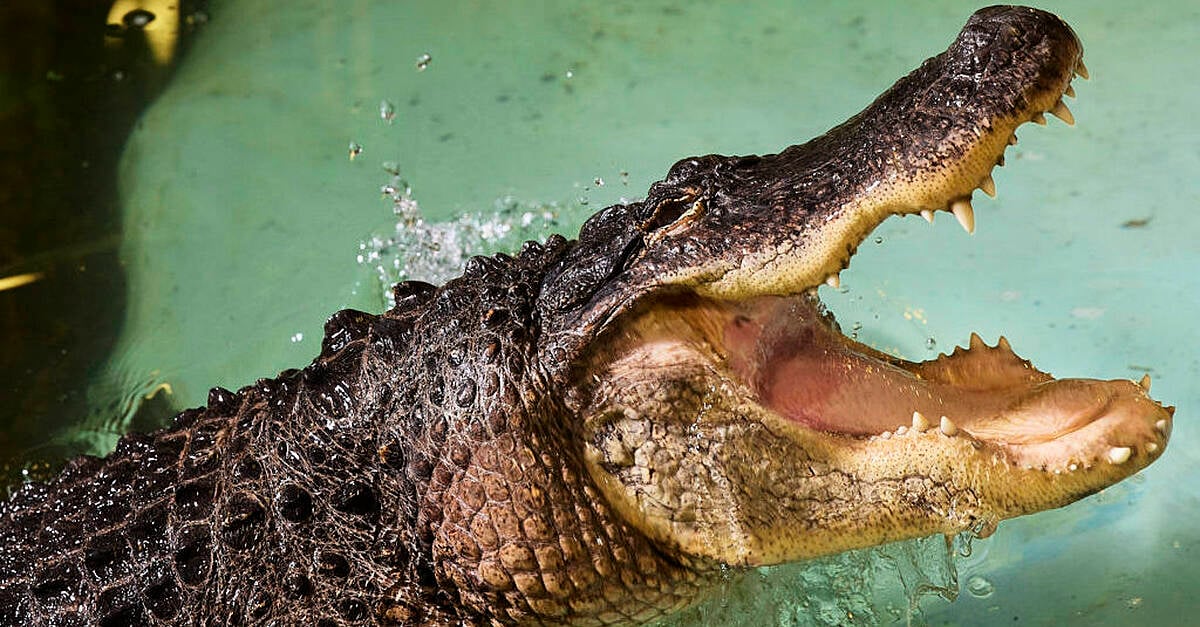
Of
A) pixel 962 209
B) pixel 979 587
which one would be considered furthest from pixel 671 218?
pixel 979 587

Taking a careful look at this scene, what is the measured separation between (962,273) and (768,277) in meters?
1.54

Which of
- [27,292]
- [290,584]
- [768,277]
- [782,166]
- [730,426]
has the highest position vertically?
[782,166]

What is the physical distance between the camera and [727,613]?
2193 millimetres

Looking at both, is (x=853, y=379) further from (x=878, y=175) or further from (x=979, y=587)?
(x=979, y=587)

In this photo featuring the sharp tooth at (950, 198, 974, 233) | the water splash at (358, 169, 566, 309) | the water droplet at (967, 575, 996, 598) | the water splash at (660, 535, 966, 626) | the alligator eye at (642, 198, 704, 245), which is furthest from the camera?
the water splash at (358, 169, 566, 309)

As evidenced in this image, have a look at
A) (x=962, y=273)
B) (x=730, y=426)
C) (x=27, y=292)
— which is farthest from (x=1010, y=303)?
(x=27, y=292)

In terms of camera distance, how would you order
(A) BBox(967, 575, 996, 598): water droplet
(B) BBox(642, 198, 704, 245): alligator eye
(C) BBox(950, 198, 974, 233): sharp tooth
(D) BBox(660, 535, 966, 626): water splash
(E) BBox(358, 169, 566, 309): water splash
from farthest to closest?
(E) BBox(358, 169, 566, 309): water splash < (A) BBox(967, 575, 996, 598): water droplet < (D) BBox(660, 535, 966, 626): water splash < (B) BBox(642, 198, 704, 245): alligator eye < (C) BBox(950, 198, 974, 233): sharp tooth

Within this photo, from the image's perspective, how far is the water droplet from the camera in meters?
2.55

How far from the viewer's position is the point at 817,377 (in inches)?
77.7

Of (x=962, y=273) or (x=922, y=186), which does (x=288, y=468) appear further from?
(x=962, y=273)

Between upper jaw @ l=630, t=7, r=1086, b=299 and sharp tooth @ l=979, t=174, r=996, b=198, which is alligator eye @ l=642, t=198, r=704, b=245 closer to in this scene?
upper jaw @ l=630, t=7, r=1086, b=299

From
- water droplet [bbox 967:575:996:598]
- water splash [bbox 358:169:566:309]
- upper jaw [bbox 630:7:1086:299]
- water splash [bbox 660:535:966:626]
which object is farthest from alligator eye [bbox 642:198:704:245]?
water splash [bbox 358:169:566:309]

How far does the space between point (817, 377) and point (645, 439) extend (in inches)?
13.6

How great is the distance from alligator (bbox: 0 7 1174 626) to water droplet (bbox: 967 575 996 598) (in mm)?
826
